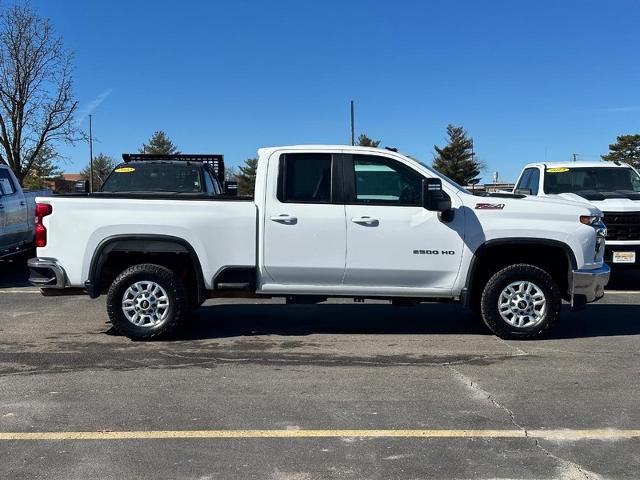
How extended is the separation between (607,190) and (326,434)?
906 centimetres

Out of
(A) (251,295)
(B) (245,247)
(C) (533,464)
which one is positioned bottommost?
(C) (533,464)

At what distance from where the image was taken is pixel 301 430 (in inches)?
173

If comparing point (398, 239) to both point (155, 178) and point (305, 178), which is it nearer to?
point (305, 178)

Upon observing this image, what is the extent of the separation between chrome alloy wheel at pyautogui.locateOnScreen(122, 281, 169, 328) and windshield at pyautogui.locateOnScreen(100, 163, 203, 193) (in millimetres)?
4094

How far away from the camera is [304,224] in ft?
22.2

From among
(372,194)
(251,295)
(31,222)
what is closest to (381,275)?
(372,194)

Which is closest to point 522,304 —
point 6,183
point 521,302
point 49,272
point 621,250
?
point 521,302

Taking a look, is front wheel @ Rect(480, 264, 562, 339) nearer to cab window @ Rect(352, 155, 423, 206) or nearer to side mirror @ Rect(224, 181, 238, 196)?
cab window @ Rect(352, 155, 423, 206)

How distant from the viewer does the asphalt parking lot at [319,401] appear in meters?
3.88

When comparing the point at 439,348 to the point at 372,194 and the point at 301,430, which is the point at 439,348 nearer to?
the point at 372,194

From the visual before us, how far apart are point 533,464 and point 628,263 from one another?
7239 mm

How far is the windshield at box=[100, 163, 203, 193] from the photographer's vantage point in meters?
10.6

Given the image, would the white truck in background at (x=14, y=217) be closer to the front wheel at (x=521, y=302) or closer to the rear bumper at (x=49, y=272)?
the rear bumper at (x=49, y=272)

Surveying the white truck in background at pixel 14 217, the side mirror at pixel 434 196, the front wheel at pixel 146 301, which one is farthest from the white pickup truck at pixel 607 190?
the white truck in background at pixel 14 217
